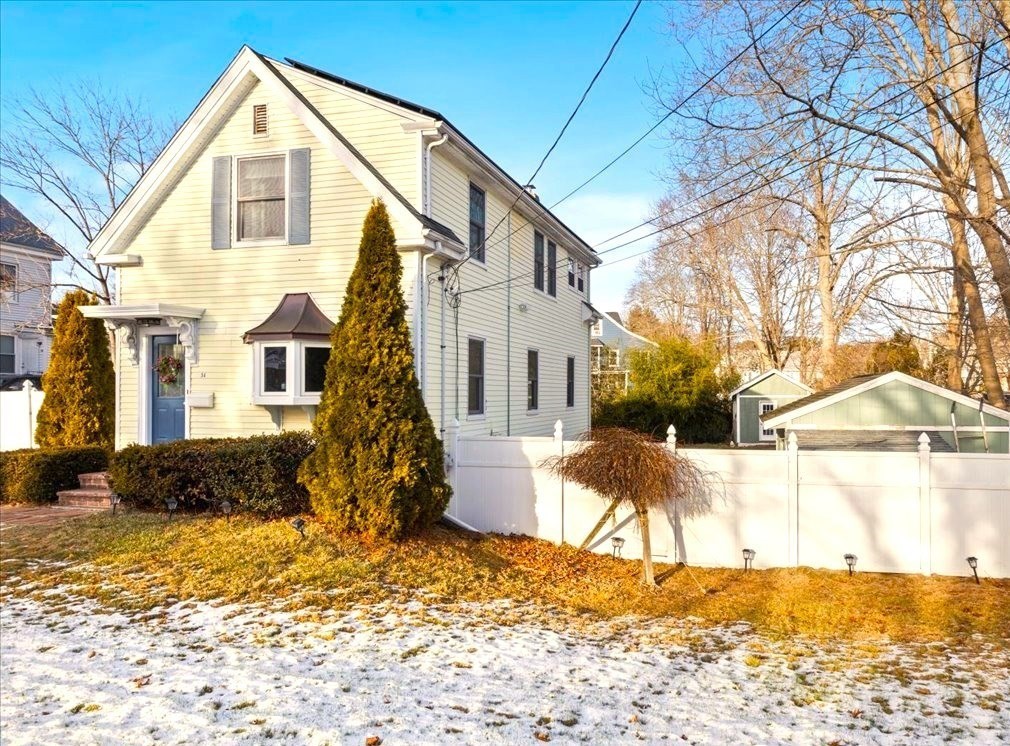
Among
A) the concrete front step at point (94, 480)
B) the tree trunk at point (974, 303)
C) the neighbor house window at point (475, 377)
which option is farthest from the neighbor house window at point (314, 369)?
the tree trunk at point (974, 303)

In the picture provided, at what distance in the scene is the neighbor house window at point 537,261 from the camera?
595 inches

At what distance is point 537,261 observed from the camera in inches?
603

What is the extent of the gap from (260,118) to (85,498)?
6.57 m

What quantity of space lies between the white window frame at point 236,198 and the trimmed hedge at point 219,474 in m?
3.27

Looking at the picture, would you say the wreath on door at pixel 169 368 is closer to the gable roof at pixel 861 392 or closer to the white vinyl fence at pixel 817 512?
the white vinyl fence at pixel 817 512

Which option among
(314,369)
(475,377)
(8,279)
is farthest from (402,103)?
(8,279)

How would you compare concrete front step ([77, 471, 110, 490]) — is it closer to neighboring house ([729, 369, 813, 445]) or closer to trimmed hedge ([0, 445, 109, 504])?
trimmed hedge ([0, 445, 109, 504])

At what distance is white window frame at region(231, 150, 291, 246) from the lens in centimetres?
1045

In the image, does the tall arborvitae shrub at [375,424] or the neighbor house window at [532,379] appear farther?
the neighbor house window at [532,379]

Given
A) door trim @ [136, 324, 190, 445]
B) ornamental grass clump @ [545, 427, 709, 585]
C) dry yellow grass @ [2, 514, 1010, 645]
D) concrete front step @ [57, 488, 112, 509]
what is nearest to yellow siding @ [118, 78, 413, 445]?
door trim @ [136, 324, 190, 445]

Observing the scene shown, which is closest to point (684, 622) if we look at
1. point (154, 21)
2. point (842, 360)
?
point (154, 21)

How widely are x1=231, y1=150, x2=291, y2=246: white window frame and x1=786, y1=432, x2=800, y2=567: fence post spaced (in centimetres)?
803

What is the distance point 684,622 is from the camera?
6.40 m

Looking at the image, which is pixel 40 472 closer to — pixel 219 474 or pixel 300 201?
pixel 219 474
